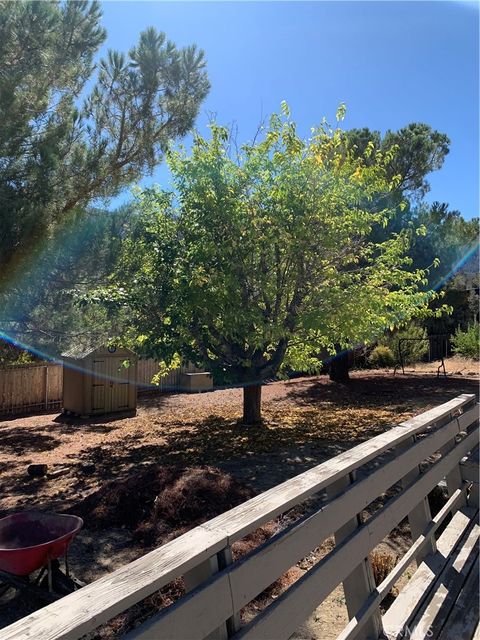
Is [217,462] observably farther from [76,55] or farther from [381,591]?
[76,55]

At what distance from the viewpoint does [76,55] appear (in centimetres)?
754

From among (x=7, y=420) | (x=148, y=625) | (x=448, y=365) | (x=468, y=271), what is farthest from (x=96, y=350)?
(x=468, y=271)

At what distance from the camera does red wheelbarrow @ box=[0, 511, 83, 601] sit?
3174mm

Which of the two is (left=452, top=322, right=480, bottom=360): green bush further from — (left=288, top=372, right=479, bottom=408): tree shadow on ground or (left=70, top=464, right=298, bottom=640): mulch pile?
(left=70, top=464, right=298, bottom=640): mulch pile

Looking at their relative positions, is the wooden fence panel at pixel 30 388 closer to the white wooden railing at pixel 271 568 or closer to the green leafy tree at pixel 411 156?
the green leafy tree at pixel 411 156

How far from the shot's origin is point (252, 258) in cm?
817

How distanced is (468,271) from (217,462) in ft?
67.4

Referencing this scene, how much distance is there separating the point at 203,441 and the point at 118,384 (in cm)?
487

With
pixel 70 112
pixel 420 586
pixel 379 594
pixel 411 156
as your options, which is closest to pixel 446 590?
pixel 420 586

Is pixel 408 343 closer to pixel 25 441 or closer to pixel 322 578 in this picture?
pixel 25 441

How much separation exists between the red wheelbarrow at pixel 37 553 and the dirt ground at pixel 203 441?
7.9 inches

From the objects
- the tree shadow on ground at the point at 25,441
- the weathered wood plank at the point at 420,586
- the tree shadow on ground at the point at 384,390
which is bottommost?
the tree shadow on ground at the point at 25,441

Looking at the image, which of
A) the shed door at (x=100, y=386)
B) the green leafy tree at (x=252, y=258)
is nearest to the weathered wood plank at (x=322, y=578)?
the green leafy tree at (x=252, y=258)

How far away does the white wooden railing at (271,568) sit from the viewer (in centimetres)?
112
